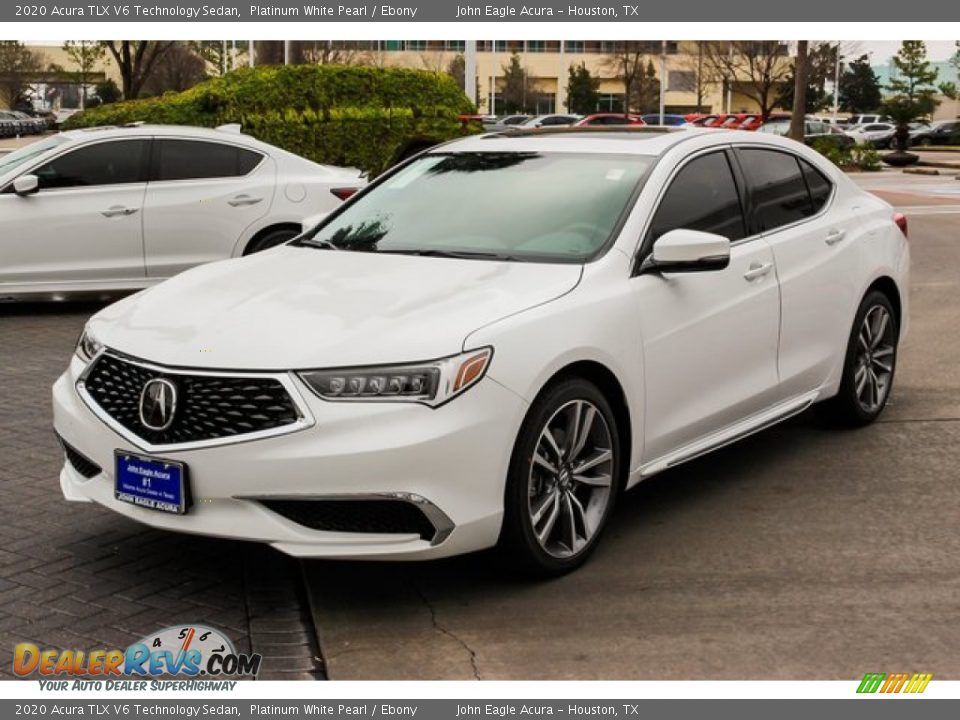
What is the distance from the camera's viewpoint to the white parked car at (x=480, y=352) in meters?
4.42

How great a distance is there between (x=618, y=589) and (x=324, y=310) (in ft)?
4.76

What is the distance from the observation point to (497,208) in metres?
5.77

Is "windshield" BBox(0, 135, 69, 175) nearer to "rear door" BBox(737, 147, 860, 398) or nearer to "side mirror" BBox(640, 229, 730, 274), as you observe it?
"rear door" BBox(737, 147, 860, 398)

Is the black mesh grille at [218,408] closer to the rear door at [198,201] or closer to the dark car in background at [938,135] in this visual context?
the rear door at [198,201]

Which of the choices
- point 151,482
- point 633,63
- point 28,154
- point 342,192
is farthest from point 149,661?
point 633,63

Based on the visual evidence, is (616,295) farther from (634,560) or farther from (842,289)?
(842,289)

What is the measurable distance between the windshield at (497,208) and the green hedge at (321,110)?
34.8 feet

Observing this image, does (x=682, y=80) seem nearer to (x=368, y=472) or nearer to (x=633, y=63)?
(x=633, y=63)

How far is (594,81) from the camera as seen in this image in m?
96.9

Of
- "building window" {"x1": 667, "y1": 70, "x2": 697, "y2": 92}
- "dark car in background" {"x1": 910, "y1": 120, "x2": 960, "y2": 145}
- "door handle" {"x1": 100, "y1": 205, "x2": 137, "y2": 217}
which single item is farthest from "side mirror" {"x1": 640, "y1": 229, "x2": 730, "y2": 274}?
"building window" {"x1": 667, "y1": 70, "x2": 697, "y2": 92}

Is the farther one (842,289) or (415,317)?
(842,289)

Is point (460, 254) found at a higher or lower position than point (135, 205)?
higher

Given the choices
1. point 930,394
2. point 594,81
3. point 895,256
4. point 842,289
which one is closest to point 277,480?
point 842,289

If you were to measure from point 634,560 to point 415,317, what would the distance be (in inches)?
52.5
